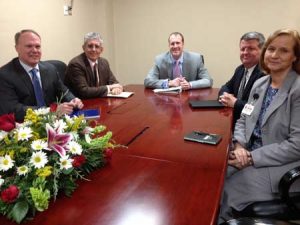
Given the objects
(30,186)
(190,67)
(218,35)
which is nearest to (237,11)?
(218,35)

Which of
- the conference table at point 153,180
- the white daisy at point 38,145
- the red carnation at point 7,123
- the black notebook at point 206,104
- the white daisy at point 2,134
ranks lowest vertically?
the conference table at point 153,180

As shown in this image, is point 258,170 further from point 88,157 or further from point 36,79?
point 36,79

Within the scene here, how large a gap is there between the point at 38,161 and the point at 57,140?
0.38 ft

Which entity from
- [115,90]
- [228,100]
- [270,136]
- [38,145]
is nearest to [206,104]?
[228,100]

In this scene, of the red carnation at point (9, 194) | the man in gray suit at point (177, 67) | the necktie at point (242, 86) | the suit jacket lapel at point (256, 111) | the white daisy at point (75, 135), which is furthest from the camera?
the man in gray suit at point (177, 67)

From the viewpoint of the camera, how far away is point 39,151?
107 centimetres

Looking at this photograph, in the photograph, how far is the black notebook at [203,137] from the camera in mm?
1644

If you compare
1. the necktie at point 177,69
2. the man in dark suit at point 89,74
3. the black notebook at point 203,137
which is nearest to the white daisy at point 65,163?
the black notebook at point 203,137

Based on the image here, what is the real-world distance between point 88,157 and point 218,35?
373cm

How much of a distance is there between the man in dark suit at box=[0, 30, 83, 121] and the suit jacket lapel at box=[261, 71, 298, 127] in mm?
1402

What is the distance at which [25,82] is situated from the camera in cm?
241

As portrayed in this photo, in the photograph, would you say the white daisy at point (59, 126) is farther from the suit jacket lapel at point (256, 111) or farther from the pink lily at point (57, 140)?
the suit jacket lapel at point (256, 111)

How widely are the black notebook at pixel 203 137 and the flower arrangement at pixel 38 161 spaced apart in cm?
64

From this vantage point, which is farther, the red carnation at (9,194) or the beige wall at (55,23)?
the beige wall at (55,23)
